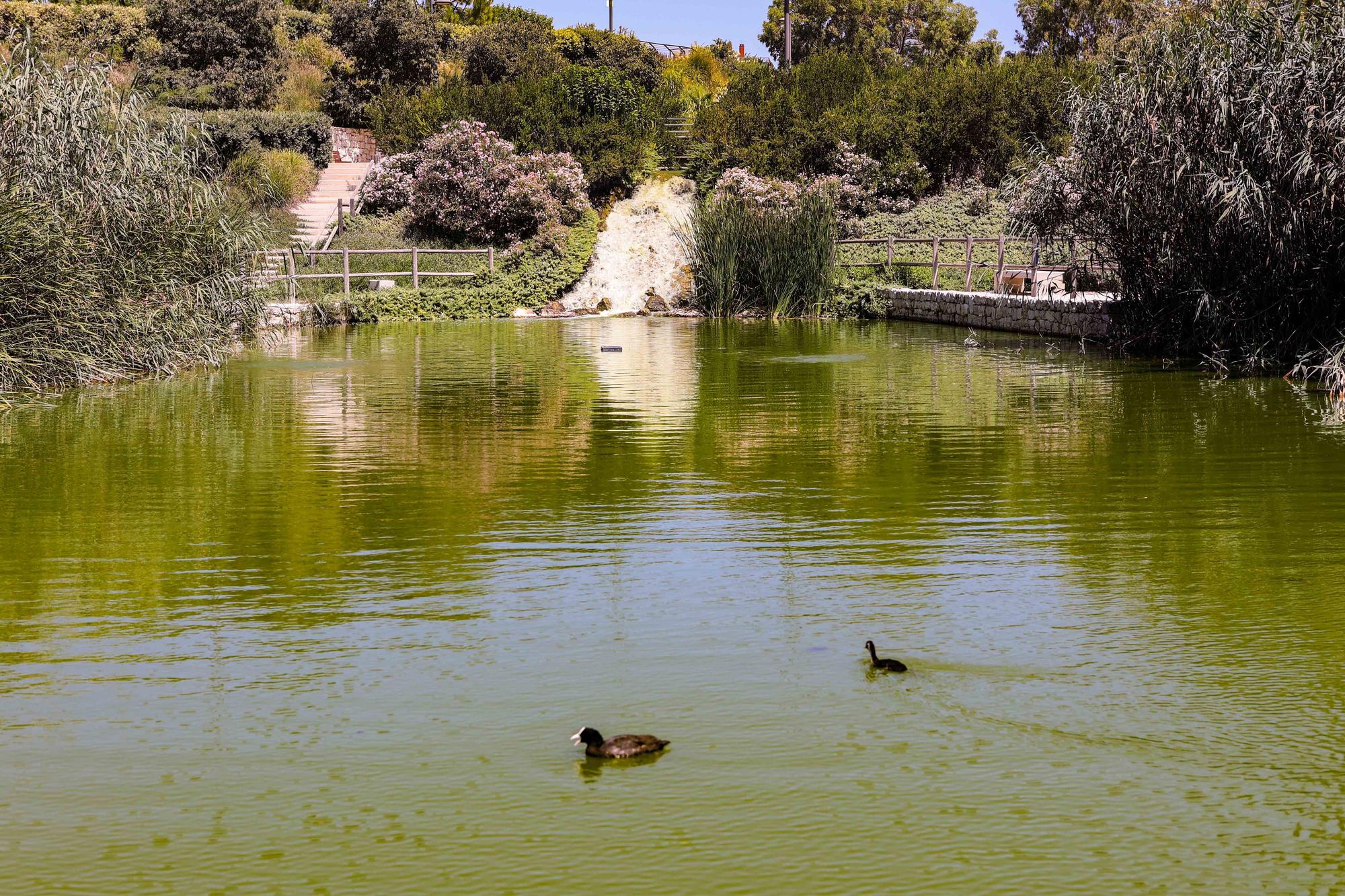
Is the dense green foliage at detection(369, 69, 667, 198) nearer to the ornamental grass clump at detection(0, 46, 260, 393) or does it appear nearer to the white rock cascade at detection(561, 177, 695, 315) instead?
the white rock cascade at detection(561, 177, 695, 315)

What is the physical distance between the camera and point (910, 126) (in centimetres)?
4244

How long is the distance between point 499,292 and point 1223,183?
1932 cm

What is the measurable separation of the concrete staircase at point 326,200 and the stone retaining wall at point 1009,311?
14456mm

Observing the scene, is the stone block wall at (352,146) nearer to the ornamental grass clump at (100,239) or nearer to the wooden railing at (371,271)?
the wooden railing at (371,271)

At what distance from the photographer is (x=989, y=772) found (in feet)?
15.7

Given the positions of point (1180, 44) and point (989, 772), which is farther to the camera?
point (1180, 44)

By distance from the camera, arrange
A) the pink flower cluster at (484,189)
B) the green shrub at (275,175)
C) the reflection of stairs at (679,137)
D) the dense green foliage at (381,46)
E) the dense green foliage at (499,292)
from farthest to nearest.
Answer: the dense green foliage at (381,46)
the reflection of stairs at (679,137)
the green shrub at (275,175)
the pink flower cluster at (484,189)
the dense green foliage at (499,292)

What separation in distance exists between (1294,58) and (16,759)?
15783mm

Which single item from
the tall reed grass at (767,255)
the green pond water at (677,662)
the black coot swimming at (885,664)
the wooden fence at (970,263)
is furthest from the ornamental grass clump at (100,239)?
the tall reed grass at (767,255)

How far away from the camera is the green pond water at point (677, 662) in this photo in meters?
4.24

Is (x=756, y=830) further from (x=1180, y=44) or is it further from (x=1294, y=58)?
(x=1180, y=44)

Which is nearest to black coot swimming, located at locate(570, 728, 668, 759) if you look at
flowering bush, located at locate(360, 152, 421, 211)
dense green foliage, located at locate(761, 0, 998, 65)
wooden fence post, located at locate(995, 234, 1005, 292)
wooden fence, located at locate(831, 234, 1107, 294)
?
wooden fence, located at locate(831, 234, 1107, 294)

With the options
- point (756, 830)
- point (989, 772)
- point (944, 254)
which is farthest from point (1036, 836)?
point (944, 254)

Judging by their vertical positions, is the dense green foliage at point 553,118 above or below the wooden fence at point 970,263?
above
